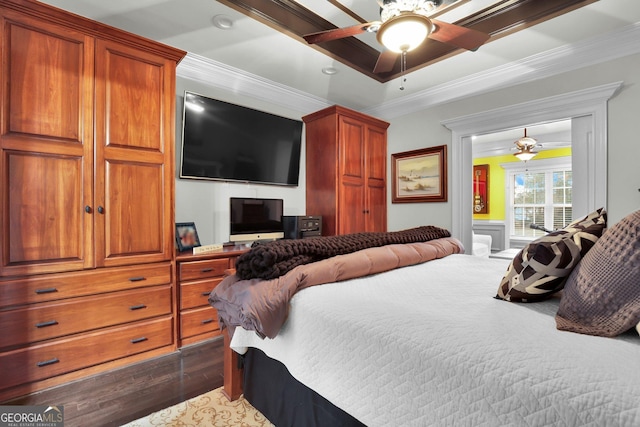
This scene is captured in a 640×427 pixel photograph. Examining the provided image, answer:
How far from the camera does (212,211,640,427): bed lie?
63 cm

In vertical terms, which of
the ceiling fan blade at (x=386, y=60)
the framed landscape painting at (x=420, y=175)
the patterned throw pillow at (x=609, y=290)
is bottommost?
the patterned throw pillow at (x=609, y=290)

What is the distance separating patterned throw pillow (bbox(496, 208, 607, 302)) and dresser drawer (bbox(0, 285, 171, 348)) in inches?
89.2

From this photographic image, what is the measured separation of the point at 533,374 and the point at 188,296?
94.7 inches

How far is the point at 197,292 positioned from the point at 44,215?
1137 mm

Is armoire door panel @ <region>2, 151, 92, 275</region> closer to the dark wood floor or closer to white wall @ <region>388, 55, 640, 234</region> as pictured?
the dark wood floor

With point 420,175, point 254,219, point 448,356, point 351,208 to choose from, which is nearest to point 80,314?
point 254,219

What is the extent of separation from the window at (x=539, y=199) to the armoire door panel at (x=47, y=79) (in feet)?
22.4

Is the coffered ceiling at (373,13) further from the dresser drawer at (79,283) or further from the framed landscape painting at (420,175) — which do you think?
the dresser drawer at (79,283)

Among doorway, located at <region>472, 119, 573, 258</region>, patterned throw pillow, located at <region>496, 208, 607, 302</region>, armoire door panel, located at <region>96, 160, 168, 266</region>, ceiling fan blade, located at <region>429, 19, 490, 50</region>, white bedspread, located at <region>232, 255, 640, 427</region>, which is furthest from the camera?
doorway, located at <region>472, 119, 573, 258</region>

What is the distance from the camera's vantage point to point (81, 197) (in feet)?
6.70

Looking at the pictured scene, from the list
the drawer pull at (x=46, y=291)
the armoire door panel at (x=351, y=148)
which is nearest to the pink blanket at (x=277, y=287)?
the drawer pull at (x=46, y=291)

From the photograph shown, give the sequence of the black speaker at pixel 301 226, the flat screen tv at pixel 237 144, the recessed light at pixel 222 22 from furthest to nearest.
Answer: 1. the black speaker at pixel 301 226
2. the flat screen tv at pixel 237 144
3. the recessed light at pixel 222 22

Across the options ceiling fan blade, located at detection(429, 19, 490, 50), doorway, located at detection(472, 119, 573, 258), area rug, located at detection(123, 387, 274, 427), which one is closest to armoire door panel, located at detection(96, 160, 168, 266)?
area rug, located at detection(123, 387, 274, 427)

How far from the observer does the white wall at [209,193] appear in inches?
119
